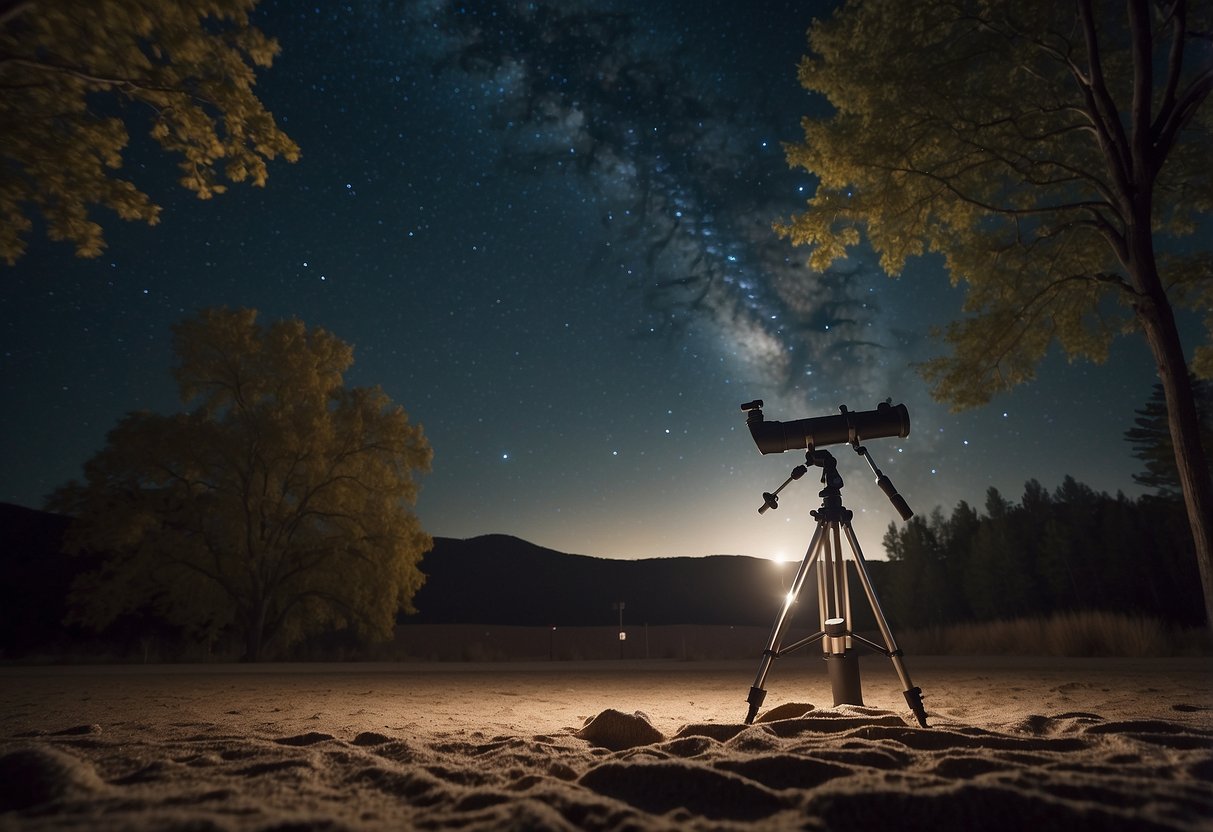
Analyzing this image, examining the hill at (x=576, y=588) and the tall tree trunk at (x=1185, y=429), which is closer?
the tall tree trunk at (x=1185, y=429)

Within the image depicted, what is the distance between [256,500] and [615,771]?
17.3 metres

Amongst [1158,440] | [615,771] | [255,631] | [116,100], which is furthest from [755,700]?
[1158,440]

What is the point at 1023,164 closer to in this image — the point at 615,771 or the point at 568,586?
the point at 615,771

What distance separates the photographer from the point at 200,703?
17.6ft

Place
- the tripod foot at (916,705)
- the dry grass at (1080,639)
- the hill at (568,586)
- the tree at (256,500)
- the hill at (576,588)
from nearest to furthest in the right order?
the tripod foot at (916,705)
the dry grass at (1080,639)
the tree at (256,500)
the hill at (568,586)
the hill at (576,588)

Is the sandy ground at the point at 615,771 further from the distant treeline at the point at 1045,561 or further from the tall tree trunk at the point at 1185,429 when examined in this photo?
the distant treeline at the point at 1045,561

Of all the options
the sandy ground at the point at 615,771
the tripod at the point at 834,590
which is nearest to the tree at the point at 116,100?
the sandy ground at the point at 615,771

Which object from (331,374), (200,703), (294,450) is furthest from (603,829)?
(331,374)

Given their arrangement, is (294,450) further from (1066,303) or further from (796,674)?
(1066,303)

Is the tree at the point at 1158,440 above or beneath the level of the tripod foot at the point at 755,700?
above

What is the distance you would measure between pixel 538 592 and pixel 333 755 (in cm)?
7315

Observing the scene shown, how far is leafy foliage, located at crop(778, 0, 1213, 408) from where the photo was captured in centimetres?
646

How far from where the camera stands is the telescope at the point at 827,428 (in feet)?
12.5

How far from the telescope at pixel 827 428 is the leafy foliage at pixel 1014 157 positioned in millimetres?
4789
